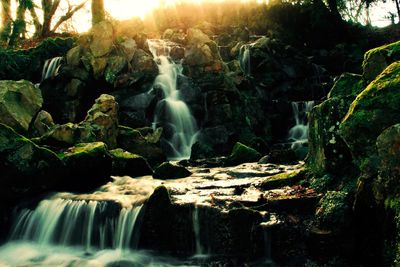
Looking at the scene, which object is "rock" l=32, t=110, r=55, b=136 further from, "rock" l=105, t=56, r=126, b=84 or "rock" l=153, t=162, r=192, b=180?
"rock" l=105, t=56, r=126, b=84

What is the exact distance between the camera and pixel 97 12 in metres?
25.1

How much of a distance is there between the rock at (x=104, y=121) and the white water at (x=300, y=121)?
11.7 meters

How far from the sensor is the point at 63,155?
431 inches

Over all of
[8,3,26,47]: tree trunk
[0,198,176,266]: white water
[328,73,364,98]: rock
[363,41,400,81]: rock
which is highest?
[8,3,26,47]: tree trunk

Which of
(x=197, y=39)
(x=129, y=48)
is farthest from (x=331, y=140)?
(x=197, y=39)

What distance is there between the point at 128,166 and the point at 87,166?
6.63 feet

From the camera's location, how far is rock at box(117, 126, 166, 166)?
16.1m

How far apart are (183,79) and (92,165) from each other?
13.6m

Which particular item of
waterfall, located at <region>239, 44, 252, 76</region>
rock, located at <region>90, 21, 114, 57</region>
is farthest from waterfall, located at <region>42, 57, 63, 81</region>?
waterfall, located at <region>239, 44, 252, 76</region>

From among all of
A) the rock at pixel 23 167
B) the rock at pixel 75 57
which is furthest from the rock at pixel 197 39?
the rock at pixel 23 167

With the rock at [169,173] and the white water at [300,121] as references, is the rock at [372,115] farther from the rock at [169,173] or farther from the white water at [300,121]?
the white water at [300,121]

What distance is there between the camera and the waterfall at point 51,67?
23.5 meters

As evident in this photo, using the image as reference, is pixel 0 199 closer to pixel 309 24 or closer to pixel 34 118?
pixel 34 118

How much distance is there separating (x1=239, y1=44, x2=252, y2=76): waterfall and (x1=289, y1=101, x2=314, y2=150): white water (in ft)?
22.4
